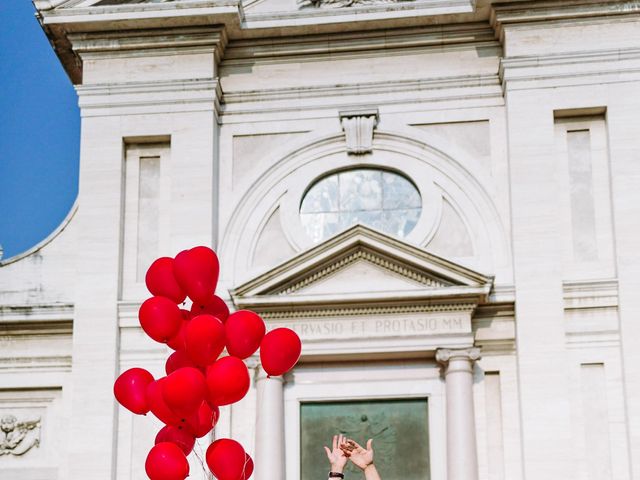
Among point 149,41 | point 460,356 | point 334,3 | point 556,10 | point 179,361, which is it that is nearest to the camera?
point 179,361

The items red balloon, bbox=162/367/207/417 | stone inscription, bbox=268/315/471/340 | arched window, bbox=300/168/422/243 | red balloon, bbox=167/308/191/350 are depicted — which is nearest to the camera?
red balloon, bbox=162/367/207/417

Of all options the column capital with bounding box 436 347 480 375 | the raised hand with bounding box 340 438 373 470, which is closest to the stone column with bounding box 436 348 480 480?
the column capital with bounding box 436 347 480 375

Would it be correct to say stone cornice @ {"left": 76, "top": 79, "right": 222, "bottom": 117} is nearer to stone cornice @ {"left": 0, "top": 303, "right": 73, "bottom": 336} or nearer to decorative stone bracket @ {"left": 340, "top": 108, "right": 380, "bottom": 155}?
decorative stone bracket @ {"left": 340, "top": 108, "right": 380, "bottom": 155}

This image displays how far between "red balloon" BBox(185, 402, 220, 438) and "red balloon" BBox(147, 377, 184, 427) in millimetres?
102

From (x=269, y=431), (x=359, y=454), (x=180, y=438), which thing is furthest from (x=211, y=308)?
(x=269, y=431)

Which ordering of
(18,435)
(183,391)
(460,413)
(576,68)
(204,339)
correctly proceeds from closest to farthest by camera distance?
1. (183,391)
2. (204,339)
3. (460,413)
4. (576,68)
5. (18,435)

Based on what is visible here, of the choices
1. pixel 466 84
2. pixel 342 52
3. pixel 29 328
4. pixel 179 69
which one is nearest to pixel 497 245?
pixel 466 84

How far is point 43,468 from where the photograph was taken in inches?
786

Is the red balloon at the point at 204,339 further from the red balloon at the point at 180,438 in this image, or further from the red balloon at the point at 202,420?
the red balloon at the point at 180,438

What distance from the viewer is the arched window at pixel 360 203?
20.3 meters

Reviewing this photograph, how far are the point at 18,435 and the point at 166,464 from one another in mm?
8363

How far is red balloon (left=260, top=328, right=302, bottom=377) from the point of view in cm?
1291

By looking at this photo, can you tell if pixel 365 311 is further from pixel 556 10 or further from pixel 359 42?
pixel 556 10

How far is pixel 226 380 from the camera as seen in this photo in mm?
12508
